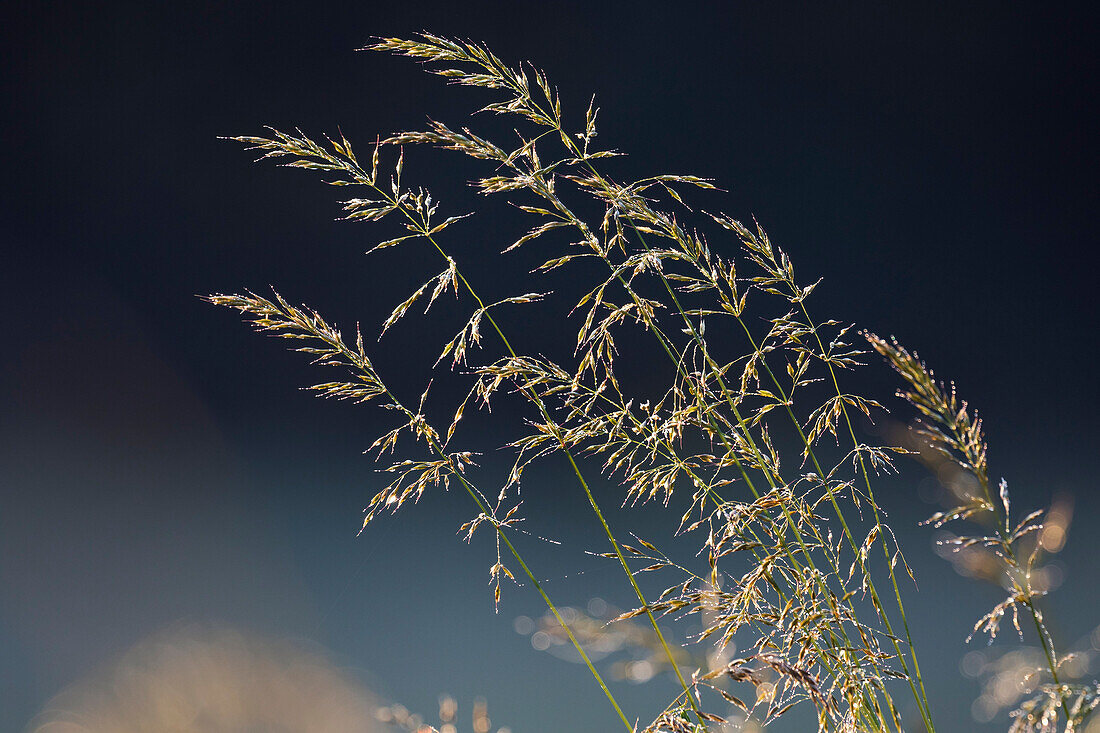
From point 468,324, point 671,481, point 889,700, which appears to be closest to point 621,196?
point 468,324

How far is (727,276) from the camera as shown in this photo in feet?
4.32

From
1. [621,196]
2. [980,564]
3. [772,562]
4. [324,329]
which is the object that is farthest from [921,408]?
[324,329]

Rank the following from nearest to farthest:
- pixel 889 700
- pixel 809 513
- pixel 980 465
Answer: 1. pixel 980 465
2. pixel 889 700
3. pixel 809 513

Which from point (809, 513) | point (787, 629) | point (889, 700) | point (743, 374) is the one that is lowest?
point (889, 700)

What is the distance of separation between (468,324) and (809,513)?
580 mm

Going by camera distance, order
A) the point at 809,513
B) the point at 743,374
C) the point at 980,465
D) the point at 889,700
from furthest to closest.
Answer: the point at 743,374 < the point at 809,513 < the point at 889,700 < the point at 980,465

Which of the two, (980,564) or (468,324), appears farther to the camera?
(468,324)

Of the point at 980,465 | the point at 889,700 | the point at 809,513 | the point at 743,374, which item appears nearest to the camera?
the point at 980,465

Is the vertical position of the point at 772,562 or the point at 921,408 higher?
the point at 921,408

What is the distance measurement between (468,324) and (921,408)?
64 centimetres

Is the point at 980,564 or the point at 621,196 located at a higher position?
the point at 621,196

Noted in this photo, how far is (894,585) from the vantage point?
1.26 metres

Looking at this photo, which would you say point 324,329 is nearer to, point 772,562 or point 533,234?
point 533,234

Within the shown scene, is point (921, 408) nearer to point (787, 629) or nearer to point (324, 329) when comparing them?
point (787, 629)
